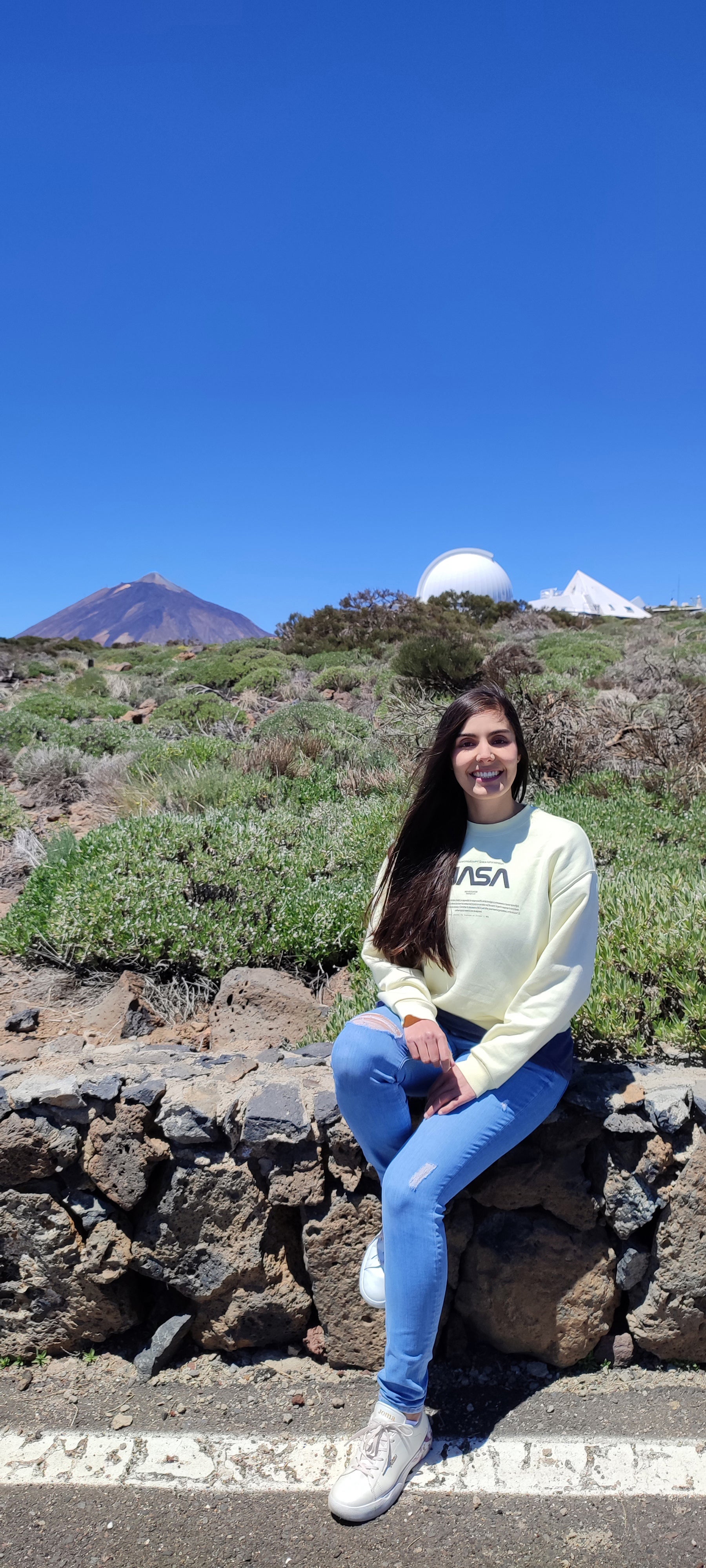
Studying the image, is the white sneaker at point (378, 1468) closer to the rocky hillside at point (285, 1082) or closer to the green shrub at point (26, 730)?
the rocky hillside at point (285, 1082)

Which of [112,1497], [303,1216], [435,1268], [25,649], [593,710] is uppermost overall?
[25,649]

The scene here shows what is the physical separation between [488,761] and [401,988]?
63 centimetres

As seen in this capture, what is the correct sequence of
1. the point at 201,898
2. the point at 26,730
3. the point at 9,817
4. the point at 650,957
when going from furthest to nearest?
the point at 26,730, the point at 9,817, the point at 201,898, the point at 650,957

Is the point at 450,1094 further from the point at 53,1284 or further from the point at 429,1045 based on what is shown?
the point at 53,1284

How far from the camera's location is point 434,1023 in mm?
2154

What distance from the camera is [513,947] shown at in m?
2.15

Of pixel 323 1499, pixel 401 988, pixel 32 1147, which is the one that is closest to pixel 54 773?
pixel 32 1147

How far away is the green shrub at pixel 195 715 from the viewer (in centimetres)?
1062

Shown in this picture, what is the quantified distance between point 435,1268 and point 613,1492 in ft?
2.14

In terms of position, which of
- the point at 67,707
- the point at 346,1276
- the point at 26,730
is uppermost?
the point at 67,707

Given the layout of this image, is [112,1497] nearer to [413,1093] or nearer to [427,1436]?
[427,1436]

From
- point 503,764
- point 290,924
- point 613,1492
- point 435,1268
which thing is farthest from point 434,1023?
point 290,924

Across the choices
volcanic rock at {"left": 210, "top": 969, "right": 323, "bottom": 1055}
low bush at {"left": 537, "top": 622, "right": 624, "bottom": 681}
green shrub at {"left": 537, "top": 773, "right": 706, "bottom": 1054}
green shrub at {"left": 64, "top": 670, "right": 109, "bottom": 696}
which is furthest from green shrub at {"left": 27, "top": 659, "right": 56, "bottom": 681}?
green shrub at {"left": 537, "top": 773, "right": 706, "bottom": 1054}

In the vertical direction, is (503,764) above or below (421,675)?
below
